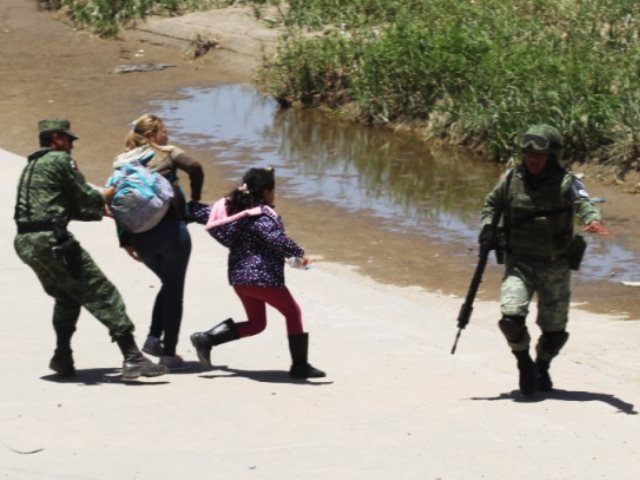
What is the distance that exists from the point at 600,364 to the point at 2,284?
14.4 feet

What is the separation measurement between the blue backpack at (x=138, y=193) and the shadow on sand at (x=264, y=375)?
100 cm

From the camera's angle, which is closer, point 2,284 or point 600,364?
point 600,364

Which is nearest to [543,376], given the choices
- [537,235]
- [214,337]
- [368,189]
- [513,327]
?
[513,327]

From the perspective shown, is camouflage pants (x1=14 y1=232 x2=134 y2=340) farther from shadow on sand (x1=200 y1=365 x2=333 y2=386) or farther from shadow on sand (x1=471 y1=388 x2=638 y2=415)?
shadow on sand (x1=471 y1=388 x2=638 y2=415)

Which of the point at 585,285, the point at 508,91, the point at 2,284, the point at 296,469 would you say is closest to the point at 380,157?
the point at 508,91

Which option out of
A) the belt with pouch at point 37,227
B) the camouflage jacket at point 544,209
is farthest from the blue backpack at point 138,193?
the camouflage jacket at point 544,209

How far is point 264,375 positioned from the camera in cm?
926

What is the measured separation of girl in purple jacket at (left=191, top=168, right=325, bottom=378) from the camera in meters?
8.86

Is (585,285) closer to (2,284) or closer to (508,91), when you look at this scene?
(2,284)

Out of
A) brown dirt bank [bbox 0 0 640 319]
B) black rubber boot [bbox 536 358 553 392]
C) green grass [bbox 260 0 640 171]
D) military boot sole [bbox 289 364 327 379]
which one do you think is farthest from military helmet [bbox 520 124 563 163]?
green grass [bbox 260 0 640 171]

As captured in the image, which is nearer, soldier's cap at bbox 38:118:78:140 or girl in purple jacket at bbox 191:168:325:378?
soldier's cap at bbox 38:118:78:140

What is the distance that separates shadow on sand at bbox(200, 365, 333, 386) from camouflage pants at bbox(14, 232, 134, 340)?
30.3 inches

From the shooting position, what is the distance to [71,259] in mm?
8461

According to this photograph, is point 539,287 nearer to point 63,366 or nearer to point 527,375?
point 527,375
